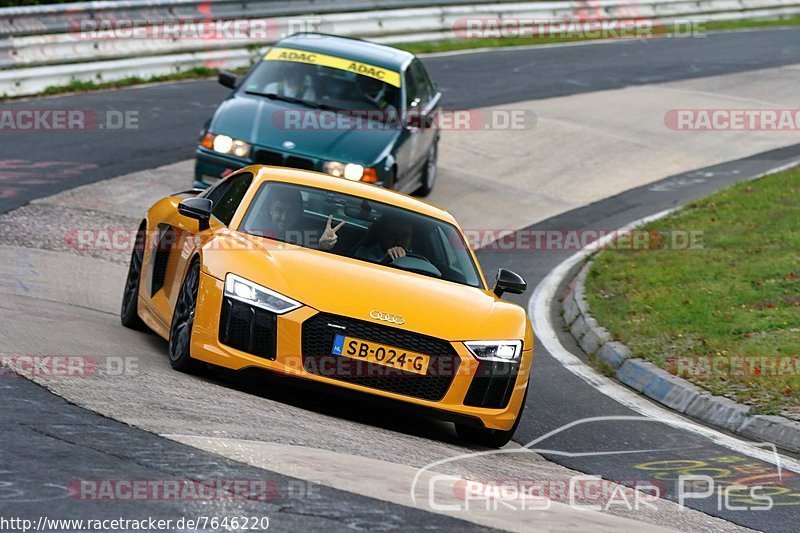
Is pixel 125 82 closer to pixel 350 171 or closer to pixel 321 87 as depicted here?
pixel 321 87

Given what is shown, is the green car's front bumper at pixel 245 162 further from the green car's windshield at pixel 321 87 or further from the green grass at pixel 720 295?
the green grass at pixel 720 295

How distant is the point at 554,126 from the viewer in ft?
72.5

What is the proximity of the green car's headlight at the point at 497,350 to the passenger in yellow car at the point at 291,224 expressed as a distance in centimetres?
131

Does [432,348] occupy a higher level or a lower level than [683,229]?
higher

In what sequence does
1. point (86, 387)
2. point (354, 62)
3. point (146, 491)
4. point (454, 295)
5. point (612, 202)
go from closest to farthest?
point (146, 491)
point (86, 387)
point (454, 295)
point (354, 62)
point (612, 202)

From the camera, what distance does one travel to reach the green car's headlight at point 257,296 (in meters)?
7.57

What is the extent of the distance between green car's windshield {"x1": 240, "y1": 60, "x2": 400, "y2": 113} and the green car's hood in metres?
0.28

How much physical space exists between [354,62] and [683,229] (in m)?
4.30

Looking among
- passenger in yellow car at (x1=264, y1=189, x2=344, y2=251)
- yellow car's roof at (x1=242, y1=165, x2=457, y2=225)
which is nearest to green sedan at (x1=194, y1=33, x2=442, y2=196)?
yellow car's roof at (x1=242, y1=165, x2=457, y2=225)

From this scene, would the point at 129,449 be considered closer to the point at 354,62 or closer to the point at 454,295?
the point at 454,295

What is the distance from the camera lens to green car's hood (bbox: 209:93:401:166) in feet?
46.2

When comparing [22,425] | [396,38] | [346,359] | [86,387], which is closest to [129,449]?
[22,425]

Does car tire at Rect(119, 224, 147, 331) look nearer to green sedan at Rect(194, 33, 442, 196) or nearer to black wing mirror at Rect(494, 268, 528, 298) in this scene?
black wing mirror at Rect(494, 268, 528, 298)

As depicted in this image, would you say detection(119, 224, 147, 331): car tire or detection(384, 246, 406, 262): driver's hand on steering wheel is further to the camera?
detection(119, 224, 147, 331): car tire
